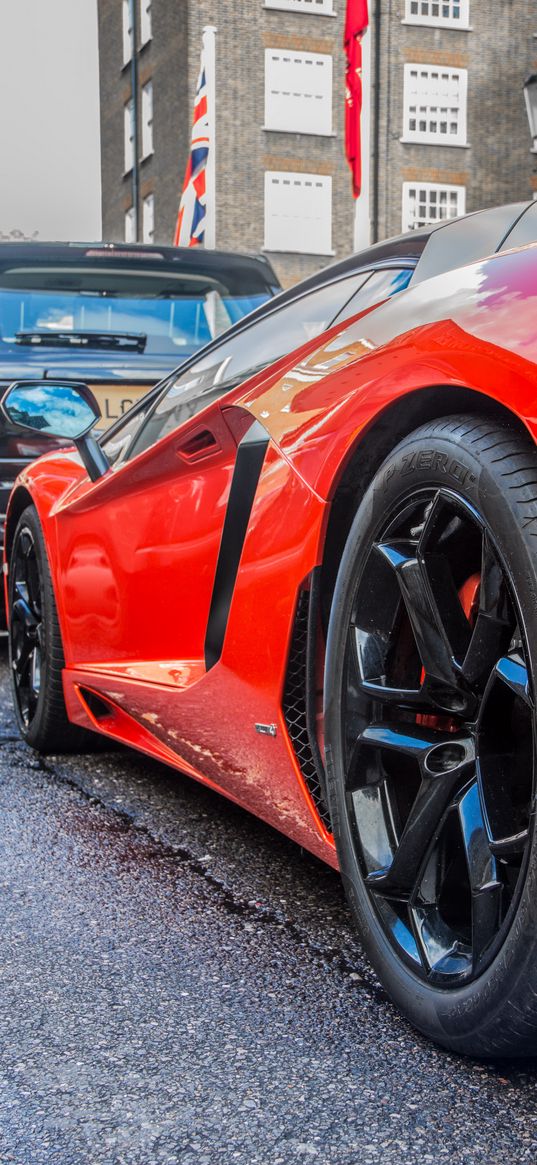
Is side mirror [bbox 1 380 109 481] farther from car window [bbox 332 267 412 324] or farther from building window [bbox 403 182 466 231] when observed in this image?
building window [bbox 403 182 466 231]

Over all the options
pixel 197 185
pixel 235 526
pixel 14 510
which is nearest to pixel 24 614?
pixel 14 510

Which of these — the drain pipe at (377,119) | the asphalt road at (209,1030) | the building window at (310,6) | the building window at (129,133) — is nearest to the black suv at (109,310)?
the asphalt road at (209,1030)

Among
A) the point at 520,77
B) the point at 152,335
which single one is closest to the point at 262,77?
the point at 520,77

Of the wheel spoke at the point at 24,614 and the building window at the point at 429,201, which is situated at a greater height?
the building window at the point at 429,201

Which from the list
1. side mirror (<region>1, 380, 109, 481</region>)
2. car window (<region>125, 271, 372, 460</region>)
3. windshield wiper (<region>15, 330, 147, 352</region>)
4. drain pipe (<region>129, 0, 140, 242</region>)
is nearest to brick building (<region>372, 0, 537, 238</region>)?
drain pipe (<region>129, 0, 140, 242</region>)

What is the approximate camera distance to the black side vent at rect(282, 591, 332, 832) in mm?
2043

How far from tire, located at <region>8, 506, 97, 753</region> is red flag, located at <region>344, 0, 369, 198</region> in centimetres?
971

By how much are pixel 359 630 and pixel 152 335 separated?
3876 millimetres

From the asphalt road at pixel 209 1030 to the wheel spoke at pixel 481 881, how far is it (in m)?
0.22

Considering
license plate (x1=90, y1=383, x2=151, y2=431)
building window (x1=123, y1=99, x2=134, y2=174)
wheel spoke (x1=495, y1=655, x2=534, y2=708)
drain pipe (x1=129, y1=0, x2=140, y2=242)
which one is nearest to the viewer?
wheel spoke (x1=495, y1=655, x2=534, y2=708)

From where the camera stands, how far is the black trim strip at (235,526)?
220cm

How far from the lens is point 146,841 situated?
288 cm

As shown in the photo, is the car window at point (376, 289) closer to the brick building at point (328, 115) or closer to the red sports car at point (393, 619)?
the red sports car at point (393, 619)

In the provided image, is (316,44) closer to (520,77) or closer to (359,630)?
(520,77)
